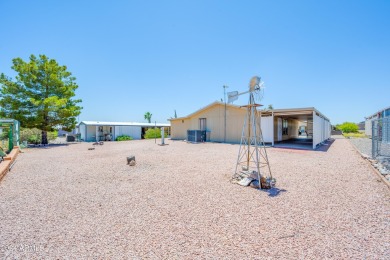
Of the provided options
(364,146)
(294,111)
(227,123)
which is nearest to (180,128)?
(227,123)

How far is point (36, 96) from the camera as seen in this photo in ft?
57.0

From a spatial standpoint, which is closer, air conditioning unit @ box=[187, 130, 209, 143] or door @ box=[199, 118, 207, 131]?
air conditioning unit @ box=[187, 130, 209, 143]

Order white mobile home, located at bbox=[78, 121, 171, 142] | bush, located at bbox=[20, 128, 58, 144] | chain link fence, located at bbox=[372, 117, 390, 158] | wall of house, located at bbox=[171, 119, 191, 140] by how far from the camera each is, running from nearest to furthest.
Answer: chain link fence, located at bbox=[372, 117, 390, 158], bush, located at bbox=[20, 128, 58, 144], wall of house, located at bbox=[171, 119, 191, 140], white mobile home, located at bbox=[78, 121, 171, 142]

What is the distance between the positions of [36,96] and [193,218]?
2062 cm

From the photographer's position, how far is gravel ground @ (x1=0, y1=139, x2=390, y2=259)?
2.40m

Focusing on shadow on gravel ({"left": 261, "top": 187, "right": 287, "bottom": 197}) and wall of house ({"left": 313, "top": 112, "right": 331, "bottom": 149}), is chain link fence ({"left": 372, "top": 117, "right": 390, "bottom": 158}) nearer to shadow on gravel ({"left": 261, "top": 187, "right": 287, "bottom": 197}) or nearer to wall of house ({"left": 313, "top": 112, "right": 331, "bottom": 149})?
wall of house ({"left": 313, "top": 112, "right": 331, "bottom": 149})

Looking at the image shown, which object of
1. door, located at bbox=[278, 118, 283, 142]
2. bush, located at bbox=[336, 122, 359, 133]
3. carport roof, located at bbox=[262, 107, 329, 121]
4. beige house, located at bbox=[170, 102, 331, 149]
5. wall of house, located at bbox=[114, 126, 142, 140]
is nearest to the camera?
carport roof, located at bbox=[262, 107, 329, 121]

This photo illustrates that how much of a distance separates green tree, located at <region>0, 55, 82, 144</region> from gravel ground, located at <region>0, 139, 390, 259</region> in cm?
1398

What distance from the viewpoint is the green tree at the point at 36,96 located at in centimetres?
1645

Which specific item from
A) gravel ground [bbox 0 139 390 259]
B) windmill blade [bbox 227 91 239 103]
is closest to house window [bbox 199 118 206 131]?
windmill blade [bbox 227 91 239 103]

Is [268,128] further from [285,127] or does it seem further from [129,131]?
[129,131]

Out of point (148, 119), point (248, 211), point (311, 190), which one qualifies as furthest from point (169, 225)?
point (148, 119)

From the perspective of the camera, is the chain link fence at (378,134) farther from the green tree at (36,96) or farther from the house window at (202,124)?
the green tree at (36,96)

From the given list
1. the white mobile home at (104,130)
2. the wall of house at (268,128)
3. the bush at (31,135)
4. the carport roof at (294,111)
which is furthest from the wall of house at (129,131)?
the carport roof at (294,111)
